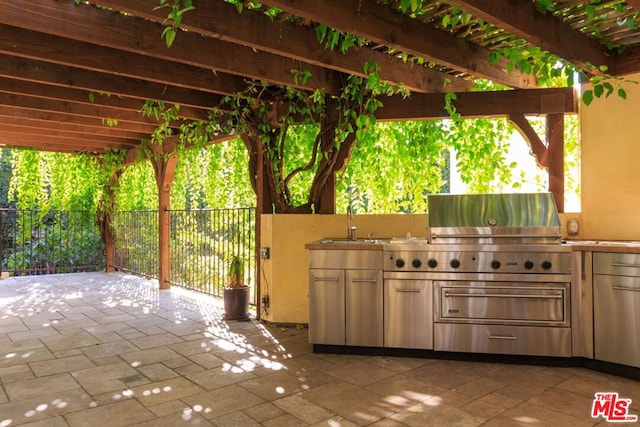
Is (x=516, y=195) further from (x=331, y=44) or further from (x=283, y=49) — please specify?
(x=283, y=49)

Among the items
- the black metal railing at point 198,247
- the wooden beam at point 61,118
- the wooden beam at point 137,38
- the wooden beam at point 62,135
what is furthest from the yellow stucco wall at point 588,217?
the wooden beam at point 62,135

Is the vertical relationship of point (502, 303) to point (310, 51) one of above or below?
below

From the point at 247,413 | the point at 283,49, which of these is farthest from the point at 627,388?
the point at 283,49

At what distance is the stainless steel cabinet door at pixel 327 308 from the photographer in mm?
3643

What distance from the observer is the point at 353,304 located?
3619 millimetres

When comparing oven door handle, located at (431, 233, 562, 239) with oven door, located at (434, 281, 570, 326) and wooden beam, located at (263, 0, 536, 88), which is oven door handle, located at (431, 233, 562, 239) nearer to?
oven door, located at (434, 281, 570, 326)

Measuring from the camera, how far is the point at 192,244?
748 cm

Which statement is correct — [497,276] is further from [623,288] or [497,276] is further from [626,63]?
[626,63]

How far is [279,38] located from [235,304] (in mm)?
2849

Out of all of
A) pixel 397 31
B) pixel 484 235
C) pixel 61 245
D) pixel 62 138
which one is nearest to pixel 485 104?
pixel 484 235

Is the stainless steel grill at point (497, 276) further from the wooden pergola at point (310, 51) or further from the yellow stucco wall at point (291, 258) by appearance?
the yellow stucco wall at point (291, 258)

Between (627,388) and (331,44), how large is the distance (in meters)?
3.00

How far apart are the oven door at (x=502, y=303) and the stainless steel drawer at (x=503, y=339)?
1.9 inches

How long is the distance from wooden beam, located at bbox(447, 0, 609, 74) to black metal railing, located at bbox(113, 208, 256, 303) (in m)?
3.99
